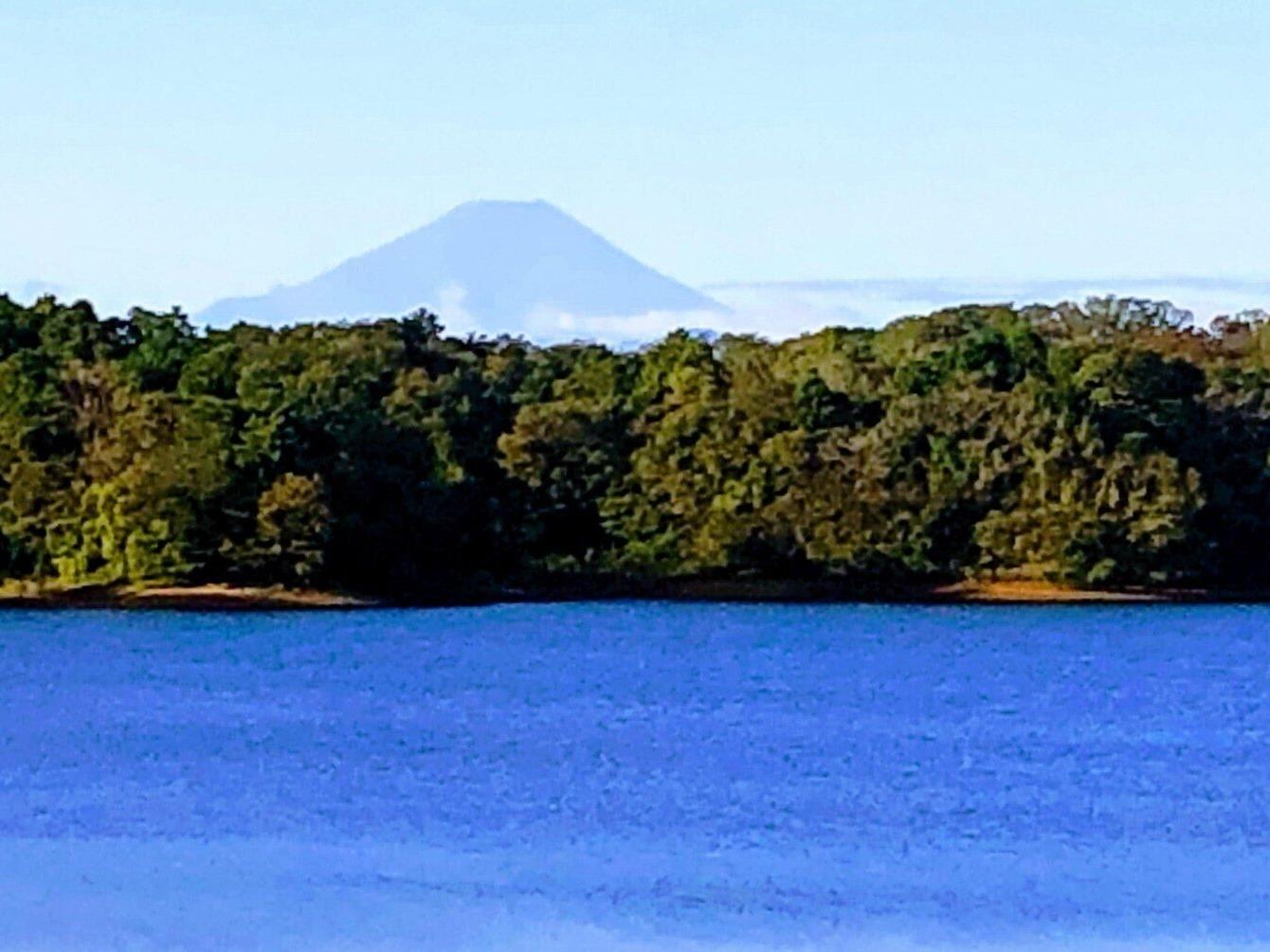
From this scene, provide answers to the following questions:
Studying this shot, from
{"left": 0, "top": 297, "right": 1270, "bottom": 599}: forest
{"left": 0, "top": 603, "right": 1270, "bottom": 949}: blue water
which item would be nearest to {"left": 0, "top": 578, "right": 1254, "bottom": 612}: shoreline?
{"left": 0, "top": 297, "right": 1270, "bottom": 599}: forest

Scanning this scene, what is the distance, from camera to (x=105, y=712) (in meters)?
44.2

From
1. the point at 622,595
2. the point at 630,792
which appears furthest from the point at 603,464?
the point at 630,792

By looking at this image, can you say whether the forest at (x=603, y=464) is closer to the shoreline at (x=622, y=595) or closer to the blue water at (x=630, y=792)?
the shoreline at (x=622, y=595)

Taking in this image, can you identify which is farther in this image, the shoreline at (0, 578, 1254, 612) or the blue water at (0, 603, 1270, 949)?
the shoreline at (0, 578, 1254, 612)

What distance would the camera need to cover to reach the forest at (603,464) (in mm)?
69375

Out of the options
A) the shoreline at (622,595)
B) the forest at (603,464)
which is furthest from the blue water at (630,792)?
the forest at (603,464)

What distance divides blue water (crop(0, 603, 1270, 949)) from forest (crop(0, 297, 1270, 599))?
365 inches

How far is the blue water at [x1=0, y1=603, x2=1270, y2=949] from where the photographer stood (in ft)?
84.1

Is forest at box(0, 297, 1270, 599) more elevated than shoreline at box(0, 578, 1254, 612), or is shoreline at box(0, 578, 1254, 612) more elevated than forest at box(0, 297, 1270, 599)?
forest at box(0, 297, 1270, 599)

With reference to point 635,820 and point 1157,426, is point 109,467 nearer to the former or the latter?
point 1157,426

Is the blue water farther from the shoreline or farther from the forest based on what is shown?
the forest

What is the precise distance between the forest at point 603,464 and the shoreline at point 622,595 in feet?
0.97

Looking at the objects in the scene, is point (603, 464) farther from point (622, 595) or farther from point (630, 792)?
point (630, 792)

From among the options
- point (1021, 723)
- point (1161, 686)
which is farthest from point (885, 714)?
point (1161, 686)
